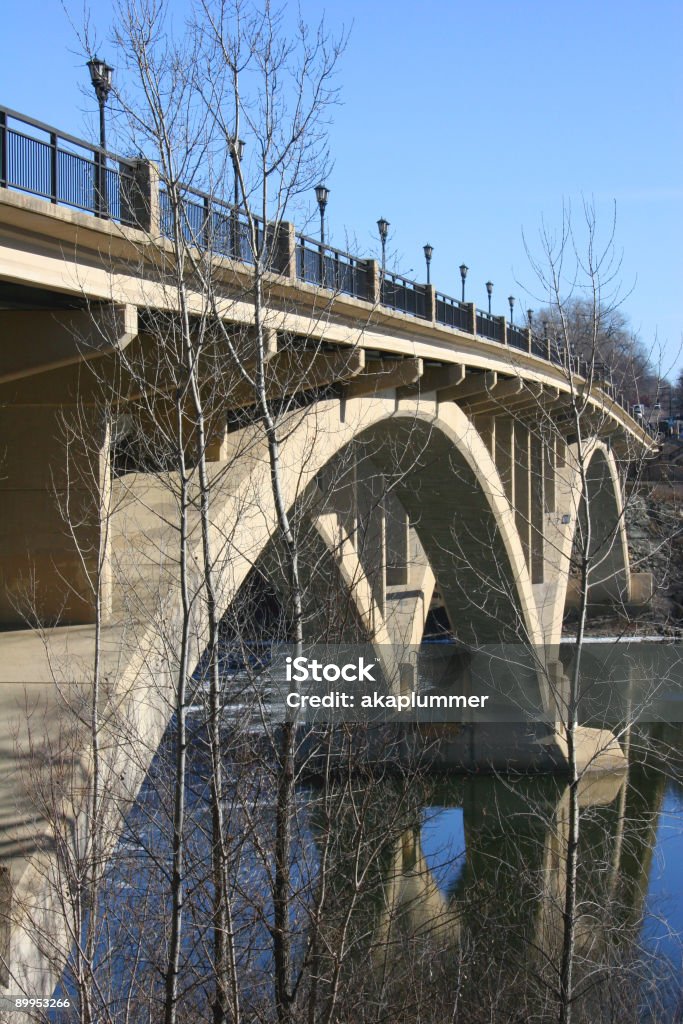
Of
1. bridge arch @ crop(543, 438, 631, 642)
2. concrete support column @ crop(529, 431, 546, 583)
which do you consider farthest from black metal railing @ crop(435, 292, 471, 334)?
concrete support column @ crop(529, 431, 546, 583)

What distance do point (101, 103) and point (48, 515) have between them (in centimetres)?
394

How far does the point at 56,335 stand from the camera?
10.0m

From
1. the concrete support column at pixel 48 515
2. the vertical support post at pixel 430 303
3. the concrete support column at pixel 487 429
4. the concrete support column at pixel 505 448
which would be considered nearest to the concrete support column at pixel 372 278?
the vertical support post at pixel 430 303

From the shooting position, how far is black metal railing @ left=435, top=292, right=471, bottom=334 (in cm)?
2111

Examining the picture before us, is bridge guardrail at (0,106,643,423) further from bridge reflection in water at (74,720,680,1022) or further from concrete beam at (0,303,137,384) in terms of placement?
bridge reflection in water at (74,720,680,1022)

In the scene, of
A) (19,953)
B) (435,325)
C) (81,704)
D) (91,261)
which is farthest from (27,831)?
(435,325)

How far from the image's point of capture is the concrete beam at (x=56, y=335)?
31.7 feet

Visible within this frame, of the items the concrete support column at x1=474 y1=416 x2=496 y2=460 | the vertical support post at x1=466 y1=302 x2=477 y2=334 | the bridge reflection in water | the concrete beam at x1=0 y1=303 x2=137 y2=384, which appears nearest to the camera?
the bridge reflection in water

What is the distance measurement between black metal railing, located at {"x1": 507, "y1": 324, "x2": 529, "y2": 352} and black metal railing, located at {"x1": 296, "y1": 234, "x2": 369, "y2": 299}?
12.2 m

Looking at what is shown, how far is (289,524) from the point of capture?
8.74m

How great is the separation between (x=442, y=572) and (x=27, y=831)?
23250mm

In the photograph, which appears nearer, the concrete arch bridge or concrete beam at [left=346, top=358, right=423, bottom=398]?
the concrete arch bridge

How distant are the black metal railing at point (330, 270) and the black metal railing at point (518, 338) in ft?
39.9

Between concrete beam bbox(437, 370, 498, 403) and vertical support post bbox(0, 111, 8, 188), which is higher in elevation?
concrete beam bbox(437, 370, 498, 403)
